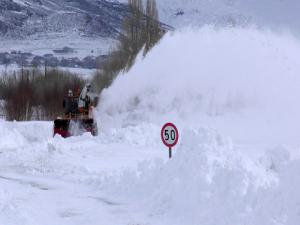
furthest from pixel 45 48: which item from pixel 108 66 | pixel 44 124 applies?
pixel 44 124

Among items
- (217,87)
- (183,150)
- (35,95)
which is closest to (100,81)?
(35,95)

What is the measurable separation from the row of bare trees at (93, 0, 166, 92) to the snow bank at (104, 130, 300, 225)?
3163cm

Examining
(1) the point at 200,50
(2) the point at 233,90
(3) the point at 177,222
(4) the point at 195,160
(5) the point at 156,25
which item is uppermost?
(5) the point at 156,25

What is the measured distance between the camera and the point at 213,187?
290 inches

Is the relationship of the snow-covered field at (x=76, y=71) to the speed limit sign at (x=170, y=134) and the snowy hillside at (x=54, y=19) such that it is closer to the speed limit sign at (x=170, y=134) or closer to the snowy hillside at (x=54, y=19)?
the snowy hillside at (x=54, y=19)

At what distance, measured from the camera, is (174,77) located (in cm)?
1875

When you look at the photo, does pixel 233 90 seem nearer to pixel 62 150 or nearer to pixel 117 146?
pixel 117 146

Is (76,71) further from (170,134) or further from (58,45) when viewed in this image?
(170,134)

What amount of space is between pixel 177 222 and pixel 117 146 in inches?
371

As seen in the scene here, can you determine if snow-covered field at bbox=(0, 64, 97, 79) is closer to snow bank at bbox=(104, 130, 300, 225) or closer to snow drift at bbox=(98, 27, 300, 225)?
snow drift at bbox=(98, 27, 300, 225)


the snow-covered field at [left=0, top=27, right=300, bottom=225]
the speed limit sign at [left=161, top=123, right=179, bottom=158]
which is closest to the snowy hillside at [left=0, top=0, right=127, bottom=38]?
the snow-covered field at [left=0, top=27, right=300, bottom=225]

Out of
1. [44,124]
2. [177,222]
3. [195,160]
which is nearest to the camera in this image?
[177,222]

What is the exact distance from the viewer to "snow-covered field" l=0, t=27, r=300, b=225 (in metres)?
7.08

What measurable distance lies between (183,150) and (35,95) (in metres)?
39.4
